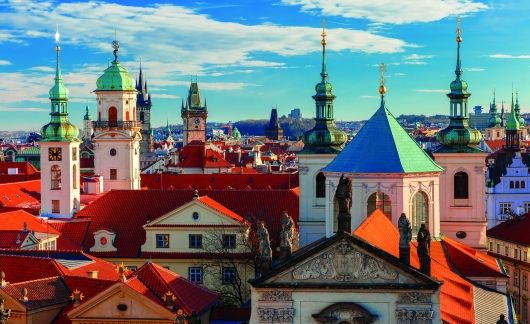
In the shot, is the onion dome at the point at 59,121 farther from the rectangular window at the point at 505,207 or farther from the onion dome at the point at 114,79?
the rectangular window at the point at 505,207

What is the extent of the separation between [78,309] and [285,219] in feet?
25.6

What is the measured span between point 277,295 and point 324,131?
84.3 feet

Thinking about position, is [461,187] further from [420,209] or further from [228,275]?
[228,275]

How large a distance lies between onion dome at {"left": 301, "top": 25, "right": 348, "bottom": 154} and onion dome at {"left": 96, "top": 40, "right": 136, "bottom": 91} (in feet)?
74.2

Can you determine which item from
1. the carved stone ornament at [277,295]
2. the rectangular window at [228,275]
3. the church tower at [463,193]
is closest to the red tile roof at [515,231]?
the church tower at [463,193]

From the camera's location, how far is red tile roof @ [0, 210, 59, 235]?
167ft

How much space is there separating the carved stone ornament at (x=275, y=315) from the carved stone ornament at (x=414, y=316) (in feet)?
10.8

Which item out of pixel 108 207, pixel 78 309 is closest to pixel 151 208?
pixel 108 207

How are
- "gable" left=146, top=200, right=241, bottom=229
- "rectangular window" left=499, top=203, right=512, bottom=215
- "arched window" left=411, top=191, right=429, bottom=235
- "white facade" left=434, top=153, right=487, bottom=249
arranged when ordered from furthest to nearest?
1. "rectangular window" left=499, top=203, right=512, bottom=215
2. "gable" left=146, top=200, right=241, bottom=229
3. "white facade" left=434, top=153, right=487, bottom=249
4. "arched window" left=411, top=191, right=429, bottom=235

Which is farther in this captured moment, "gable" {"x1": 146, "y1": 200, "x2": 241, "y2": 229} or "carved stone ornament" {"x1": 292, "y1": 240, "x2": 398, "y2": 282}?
"gable" {"x1": 146, "y1": 200, "x2": 241, "y2": 229}

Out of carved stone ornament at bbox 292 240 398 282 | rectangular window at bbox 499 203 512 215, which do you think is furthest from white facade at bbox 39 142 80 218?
rectangular window at bbox 499 203 512 215

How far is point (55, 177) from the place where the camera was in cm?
6022

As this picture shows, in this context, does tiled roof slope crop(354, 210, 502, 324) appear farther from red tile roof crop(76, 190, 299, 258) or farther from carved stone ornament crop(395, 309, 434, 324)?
red tile roof crop(76, 190, 299, 258)

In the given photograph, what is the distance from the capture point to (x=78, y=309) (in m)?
30.4
